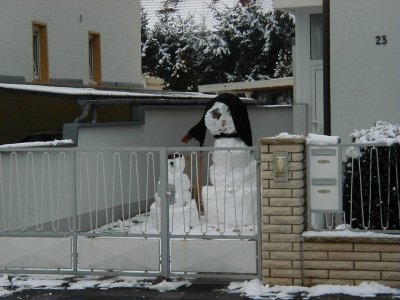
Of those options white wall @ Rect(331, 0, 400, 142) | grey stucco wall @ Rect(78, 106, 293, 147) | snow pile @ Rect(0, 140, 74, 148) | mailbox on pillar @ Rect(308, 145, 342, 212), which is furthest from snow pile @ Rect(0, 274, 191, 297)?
white wall @ Rect(331, 0, 400, 142)

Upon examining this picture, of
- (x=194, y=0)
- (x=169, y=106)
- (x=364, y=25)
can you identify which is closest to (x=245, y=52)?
(x=194, y=0)

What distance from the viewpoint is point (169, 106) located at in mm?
17859

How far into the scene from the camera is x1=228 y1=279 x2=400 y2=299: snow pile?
27.2 feet

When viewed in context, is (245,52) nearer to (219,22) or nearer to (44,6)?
(219,22)

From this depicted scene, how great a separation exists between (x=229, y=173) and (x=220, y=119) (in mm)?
2398

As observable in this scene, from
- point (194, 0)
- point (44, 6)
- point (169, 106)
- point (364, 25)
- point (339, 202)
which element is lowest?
point (339, 202)

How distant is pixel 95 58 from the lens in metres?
23.3

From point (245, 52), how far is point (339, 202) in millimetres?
36398

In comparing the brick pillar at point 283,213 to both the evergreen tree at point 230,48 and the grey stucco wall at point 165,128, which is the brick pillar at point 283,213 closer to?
the grey stucco wall at point 165,128

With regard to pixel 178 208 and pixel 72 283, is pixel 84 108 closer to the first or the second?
pixel 178 208

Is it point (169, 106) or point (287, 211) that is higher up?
point (169, 106)

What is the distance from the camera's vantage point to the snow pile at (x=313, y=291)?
8.30 meters

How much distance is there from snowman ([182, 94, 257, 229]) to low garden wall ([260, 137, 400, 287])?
464 millimetres

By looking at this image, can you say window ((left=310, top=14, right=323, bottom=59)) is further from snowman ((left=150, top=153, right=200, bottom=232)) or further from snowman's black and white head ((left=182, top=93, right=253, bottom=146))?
snowman ((left=150, top=153, right=200, bottom=232))
